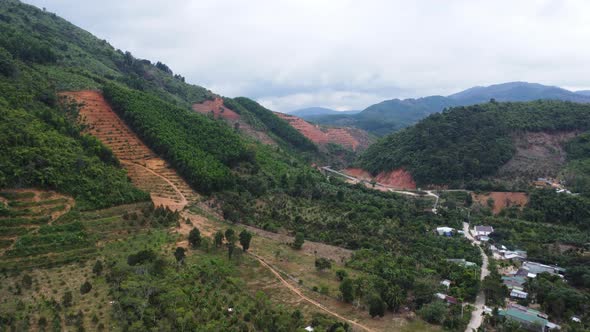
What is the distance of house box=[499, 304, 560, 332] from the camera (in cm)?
2567

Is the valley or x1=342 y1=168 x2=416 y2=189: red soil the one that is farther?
x1=342 y1=168 x2=416 y2=189: red soil

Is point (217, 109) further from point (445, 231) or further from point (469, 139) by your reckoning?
point (445, 231)

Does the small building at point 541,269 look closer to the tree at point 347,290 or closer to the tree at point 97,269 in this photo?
the tree at point 347,290

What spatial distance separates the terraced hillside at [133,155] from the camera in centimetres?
4276

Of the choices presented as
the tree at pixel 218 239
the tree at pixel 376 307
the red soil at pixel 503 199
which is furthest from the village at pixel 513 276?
the tree at pixel 218 239

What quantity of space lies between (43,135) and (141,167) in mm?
11217

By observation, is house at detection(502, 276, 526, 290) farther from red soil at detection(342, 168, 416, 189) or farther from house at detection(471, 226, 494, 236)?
red soil at detection(342, 168, 416, 189)

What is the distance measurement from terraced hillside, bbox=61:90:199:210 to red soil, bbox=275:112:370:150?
67192mm

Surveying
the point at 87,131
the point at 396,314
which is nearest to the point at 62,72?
the point at 87,131

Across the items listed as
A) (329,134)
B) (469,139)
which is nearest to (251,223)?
(469,139)

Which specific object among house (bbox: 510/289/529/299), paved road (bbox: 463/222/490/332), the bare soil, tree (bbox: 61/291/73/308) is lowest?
paved road (bbox: 463/222/490/332)

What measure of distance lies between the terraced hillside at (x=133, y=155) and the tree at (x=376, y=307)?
23013 mm

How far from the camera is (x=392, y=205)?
54031 millimetres

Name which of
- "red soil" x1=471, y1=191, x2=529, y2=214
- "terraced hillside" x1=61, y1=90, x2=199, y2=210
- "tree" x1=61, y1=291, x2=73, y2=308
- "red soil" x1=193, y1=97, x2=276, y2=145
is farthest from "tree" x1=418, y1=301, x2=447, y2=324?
"red soil" x1=193, y1=97, x2=276, y2=145
